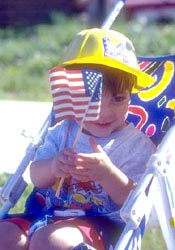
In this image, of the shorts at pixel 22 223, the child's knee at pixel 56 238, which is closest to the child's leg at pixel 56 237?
the child's knee at pixel 56 238

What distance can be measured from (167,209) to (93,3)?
8.41 m

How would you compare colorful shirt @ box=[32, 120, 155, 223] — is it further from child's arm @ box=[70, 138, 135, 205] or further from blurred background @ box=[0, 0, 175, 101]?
blurred background @ box=[0, 0, 175, 101]

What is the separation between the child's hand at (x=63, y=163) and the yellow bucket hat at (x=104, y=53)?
38cm

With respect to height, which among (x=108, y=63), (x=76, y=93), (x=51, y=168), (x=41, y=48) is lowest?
(x=41, y=48)

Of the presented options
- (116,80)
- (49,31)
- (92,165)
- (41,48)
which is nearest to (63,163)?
(92,165)

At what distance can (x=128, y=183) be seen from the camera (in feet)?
13.1

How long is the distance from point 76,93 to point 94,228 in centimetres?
54

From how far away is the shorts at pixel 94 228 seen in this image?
396 centimetres

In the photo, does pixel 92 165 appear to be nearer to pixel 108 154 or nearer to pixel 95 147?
pixel 95 147

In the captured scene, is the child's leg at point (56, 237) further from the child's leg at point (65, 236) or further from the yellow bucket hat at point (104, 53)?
the yellow bucket hat at point (104, 53)

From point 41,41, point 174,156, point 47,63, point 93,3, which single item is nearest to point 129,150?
point 174,156

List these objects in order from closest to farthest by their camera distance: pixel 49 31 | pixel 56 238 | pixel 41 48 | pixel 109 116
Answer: pixel 56 238
pixel 109 116
pixel 41 48
pixel 49 31

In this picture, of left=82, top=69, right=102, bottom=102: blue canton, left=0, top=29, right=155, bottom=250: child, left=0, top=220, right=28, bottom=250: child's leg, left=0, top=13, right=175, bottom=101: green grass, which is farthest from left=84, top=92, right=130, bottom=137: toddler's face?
left=0, top=13, right=175, bottom=101: green grass

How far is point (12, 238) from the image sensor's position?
401cm
